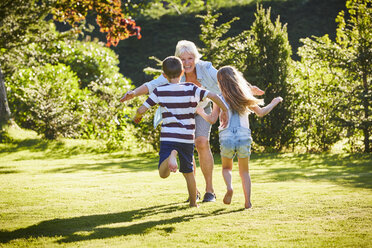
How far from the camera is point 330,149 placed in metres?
11.9

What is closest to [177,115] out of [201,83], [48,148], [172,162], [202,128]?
[172,162]

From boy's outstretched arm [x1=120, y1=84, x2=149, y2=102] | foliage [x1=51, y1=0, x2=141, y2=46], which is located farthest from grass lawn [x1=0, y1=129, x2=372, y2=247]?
foliage [x1=51, y1=0, x2=141, y2=46]

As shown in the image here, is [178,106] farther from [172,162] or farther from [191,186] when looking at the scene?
[191,186]

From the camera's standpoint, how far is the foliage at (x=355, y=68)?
10.6 meters

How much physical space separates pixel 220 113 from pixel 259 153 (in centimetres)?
710

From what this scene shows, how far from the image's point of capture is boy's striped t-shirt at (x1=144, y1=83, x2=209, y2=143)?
4.69m

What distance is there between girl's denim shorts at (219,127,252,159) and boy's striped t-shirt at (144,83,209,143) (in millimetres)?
414


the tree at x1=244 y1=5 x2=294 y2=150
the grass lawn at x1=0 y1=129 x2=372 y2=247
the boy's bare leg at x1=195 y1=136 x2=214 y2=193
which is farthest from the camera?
the tree at x1=244 y1=5 x2=294 y2=150

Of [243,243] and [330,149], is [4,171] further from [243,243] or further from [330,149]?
[330,149]

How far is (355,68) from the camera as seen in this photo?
1095 cm

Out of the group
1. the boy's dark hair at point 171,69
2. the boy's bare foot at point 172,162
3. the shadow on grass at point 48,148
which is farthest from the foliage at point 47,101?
the boy's bare foot at point 172,162

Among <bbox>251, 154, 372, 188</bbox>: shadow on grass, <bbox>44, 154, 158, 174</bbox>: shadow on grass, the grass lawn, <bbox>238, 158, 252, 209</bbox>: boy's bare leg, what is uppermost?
<bbox>238, 158, 252, 209</bbox>: boy's bare leg

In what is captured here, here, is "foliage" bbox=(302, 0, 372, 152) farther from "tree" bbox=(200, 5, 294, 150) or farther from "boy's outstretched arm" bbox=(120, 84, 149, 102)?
"boy's outstretched arm" bbox=(120, 84, 149, 102)

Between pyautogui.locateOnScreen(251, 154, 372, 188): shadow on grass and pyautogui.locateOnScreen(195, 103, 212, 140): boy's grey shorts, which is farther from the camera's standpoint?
pyautogui.locateOnScreen(251, 154, 372, 188): shadow on grass
